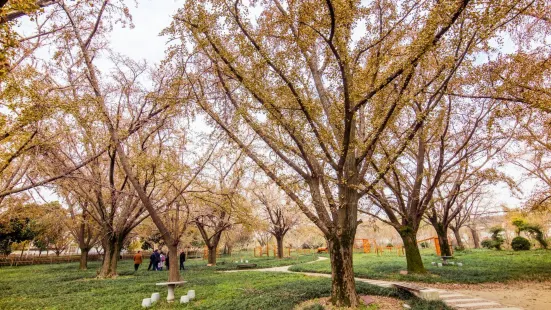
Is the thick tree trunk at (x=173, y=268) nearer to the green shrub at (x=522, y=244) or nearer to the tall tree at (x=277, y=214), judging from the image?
the tall tree at (x=277, y=214)

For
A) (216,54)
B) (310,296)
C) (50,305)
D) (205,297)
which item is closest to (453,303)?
(310,296)

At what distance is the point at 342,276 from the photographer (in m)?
7.07

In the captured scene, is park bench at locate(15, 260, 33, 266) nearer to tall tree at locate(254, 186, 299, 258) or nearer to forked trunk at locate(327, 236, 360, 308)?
tall tree at locate(254, 186, 299, 258)

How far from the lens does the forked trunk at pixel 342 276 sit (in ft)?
22.6

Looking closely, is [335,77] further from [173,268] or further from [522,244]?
[522,244]

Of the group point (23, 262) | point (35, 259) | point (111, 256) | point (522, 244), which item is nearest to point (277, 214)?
point (111, 256)

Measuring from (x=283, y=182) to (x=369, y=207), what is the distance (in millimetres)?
8160

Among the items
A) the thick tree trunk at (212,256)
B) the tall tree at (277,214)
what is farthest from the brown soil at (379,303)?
the tall tree at (277,214)

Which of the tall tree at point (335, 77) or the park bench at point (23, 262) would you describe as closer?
the tall tree at point (335, 77)

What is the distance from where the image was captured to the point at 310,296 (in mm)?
8039

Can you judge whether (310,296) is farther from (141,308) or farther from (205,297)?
(141,308)

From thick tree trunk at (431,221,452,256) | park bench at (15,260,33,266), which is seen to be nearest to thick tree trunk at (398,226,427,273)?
thick tree trunk at (431,221,452,256)

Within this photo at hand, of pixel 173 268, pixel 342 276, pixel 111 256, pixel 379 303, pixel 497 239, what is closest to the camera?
pixel 342 276

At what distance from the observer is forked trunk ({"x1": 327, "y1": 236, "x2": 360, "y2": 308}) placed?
690 centimetres
